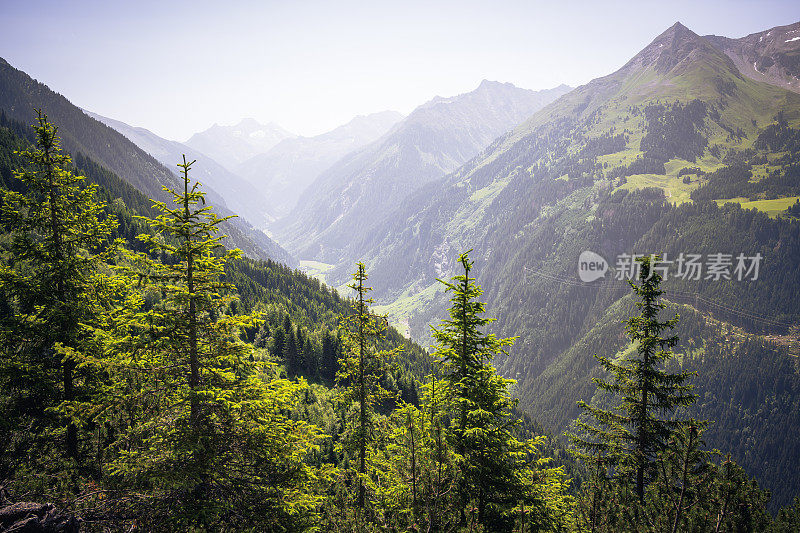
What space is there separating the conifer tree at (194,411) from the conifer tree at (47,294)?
472 cm

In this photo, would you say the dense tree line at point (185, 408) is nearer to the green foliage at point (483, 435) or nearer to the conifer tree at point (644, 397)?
the green foliage at point (483, 435)

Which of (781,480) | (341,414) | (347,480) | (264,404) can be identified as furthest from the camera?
(781,480)

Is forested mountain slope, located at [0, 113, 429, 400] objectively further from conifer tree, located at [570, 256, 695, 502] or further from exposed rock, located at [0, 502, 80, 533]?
conifer tree, located at [570, 256, 695, 502]

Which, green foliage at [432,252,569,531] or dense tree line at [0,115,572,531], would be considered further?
green foliage at [432,252,569,531]

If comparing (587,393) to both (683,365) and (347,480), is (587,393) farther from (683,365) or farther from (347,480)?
(347,480)

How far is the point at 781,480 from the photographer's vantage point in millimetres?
124438

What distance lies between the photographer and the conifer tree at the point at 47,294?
14711 mm

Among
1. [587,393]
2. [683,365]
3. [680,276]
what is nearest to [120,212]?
[587,393]

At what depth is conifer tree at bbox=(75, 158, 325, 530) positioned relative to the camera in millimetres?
10977

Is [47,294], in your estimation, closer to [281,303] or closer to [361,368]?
[361,368]

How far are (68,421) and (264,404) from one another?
33.1ft

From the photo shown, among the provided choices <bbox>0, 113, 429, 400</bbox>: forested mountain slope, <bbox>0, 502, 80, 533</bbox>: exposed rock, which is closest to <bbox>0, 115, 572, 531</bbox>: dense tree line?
<bbox>0, 502, 80, 533</bbox>: exposed rock

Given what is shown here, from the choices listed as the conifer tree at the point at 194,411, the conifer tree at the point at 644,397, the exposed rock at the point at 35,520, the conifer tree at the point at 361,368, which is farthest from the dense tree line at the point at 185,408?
the conifer tree at the point at 644,397

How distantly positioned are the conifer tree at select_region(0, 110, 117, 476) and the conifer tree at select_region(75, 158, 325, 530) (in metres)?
4.72
